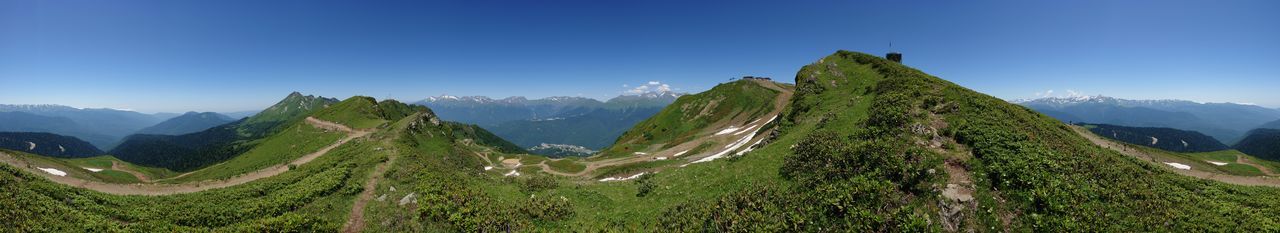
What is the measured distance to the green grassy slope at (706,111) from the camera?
128m

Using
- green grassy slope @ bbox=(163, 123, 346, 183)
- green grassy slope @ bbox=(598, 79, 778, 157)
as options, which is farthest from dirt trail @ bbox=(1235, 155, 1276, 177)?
green grassy slope @ bbox=(163, 123, 346, 183)

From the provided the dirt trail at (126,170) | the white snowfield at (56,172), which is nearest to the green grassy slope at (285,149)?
the dirt trail at (126,170)

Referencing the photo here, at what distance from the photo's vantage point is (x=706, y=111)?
146 m

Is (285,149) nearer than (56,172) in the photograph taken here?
No

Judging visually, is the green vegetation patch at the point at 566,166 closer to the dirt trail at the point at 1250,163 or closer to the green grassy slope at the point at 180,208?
the green grassy slope at the point at 180,208

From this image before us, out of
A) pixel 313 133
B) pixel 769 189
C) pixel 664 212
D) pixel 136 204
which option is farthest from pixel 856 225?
pixel 313 133

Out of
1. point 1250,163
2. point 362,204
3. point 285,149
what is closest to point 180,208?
point 362,204

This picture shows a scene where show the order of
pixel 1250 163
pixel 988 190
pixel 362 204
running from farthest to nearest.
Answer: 1. pixel 1250 163
2. pixel 362 204
3. pixel 988 190

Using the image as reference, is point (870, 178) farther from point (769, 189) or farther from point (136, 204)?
point (136, 204)

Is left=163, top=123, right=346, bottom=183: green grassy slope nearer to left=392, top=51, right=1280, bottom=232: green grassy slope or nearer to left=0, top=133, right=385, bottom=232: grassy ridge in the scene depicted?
left=0, top=133, right=385, bottom=232: grassy ridge

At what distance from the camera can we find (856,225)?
2292 cm

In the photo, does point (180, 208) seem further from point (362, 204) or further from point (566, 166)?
point (566, 166)

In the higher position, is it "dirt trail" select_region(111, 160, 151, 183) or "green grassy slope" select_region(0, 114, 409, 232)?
"green grassy slope" select_region(0, 114, 409, 232)

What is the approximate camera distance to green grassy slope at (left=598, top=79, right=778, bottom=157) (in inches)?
5056
